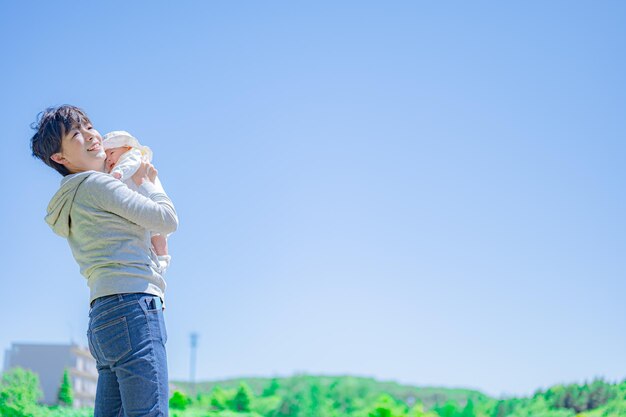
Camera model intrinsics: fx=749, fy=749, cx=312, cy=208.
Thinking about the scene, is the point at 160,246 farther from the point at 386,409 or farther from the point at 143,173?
the point at 386,409

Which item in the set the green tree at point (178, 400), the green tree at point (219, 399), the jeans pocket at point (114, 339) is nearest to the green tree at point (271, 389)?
the green tree at point (219, 399)

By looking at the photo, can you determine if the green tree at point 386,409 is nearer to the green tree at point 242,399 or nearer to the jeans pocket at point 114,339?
the green tree at point 242,399

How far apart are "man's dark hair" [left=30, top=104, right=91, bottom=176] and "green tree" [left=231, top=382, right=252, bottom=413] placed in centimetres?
449

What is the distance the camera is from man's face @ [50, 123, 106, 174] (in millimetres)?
1445

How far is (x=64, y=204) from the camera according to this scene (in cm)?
144

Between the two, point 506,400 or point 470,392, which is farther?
point 470,392

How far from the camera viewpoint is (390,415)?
215 inches

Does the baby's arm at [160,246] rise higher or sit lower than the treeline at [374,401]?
higher

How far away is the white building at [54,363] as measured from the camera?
22422 mm

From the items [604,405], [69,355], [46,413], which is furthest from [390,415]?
[69,355]

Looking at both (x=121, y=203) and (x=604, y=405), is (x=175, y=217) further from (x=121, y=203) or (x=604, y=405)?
(x=604, y=405)

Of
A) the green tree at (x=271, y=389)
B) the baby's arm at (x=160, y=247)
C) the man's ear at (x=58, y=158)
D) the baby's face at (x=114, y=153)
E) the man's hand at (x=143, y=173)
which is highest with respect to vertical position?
the baby's face at (x=114, y=153)

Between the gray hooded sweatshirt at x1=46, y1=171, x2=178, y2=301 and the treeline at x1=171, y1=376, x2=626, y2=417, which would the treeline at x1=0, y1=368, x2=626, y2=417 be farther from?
the gray hooded sweatshirt at x1=46, y1=171, x2=178, y2=301

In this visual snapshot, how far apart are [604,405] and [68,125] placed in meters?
4.78
